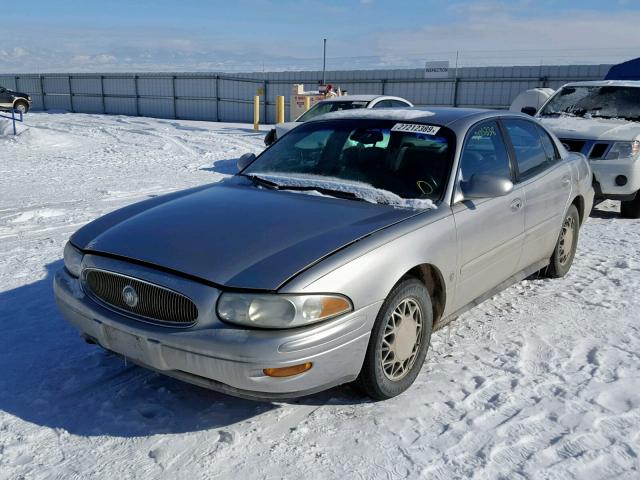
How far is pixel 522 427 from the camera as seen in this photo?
9.37 feet

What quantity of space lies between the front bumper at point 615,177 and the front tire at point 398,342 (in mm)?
5104

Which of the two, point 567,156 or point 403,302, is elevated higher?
point 567,156

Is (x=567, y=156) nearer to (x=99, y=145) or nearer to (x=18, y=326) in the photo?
(x=18, y=326)

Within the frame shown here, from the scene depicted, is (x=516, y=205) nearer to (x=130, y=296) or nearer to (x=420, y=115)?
(x=420, y=115)

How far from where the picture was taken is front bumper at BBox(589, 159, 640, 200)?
7102mm

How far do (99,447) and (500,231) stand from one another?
106 inches

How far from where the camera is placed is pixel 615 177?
717 centimetres

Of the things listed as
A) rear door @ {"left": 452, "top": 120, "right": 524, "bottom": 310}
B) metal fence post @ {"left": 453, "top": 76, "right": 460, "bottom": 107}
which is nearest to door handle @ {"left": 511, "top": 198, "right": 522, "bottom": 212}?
rear door @ {"left": 452, "top": 120, "right": 524, "bottom": 310}

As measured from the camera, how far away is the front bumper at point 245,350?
2.48 metres

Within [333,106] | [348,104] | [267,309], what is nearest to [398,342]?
[267,309]

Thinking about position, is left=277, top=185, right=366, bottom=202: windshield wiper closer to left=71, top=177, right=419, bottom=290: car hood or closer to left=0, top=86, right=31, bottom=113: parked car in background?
left=71, top=177, right=419, bottom=290: car hood

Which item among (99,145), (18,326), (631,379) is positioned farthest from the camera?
(99,145)

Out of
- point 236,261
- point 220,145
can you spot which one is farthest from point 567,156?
point 220,145

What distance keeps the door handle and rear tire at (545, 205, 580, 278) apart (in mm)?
1039
